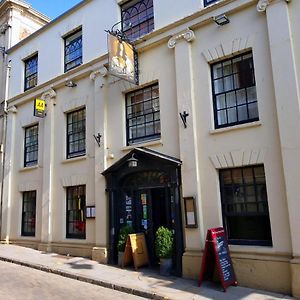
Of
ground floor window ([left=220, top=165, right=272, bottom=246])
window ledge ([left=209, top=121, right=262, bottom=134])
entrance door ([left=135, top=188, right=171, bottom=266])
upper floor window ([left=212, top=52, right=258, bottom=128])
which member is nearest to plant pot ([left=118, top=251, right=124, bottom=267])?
entrance door ([left=135, top=188, right=171, bottom=266])

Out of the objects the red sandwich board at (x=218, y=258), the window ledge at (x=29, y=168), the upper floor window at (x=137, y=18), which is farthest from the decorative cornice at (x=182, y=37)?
the window ledge at (x=29, y=168)

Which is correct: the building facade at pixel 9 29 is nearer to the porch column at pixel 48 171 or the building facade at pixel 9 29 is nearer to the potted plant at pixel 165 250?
the porch column at pixel 48 171

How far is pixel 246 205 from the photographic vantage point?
8047 mm

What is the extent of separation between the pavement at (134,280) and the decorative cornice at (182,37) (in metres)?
6.44

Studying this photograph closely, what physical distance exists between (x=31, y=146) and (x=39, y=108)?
2.10 m

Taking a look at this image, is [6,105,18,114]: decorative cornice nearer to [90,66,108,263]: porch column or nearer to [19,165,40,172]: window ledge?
[19,165,40,172]: window ledge

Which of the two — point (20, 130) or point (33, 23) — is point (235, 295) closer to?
point (20, 130)

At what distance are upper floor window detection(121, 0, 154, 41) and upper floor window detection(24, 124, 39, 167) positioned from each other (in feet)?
19.7

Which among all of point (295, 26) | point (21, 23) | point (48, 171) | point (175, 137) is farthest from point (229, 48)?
point (21, 23)

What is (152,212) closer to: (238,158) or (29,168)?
(238,158)

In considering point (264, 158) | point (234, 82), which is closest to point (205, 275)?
point (264, 158)

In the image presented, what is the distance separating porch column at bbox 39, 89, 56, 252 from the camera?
12.4 m

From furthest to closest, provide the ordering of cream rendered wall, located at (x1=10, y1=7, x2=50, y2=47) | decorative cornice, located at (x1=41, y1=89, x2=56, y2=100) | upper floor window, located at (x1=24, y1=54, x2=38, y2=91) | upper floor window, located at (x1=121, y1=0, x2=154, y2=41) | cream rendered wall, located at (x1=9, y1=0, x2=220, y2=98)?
cream rendered wall, located at (x1=10, y1=7, x2=50, y2=47) < upper floor window, located at (x1=24, y1=54, x2=38, y2=91) < decorative cornice, located at (x1=41, y1=89, x2=56, y2=100) < upper floor window, located at (x1=121, y1=0, x2=154, y2=41) < cream rendered wall, located at (x1=9, y1=0, x2=220, y2=98)

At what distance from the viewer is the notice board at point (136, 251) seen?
9367 millimetres
